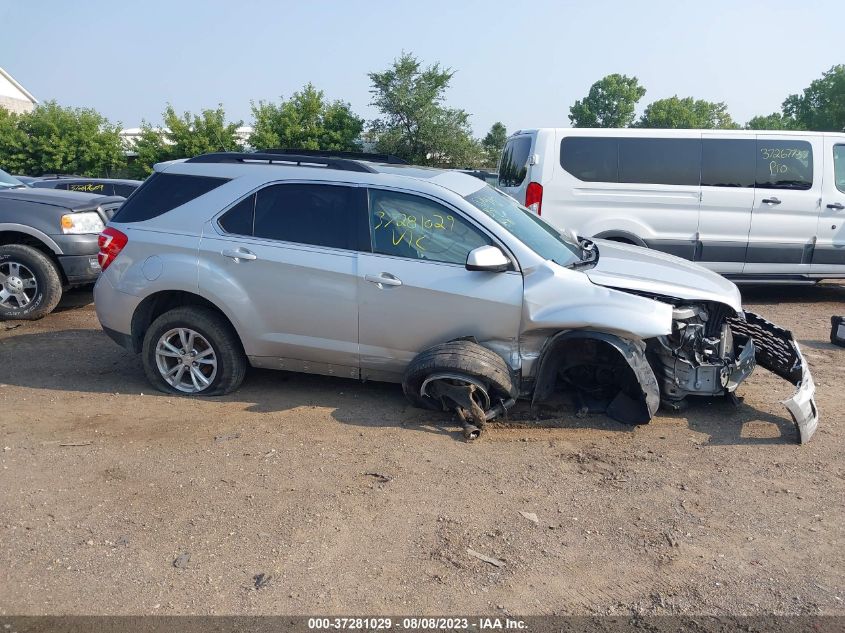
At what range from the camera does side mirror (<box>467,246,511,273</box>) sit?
15.6 feet

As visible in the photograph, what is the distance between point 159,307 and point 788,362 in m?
4.82

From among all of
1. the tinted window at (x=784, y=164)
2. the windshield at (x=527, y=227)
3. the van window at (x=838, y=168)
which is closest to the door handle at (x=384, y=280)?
the windshield at (x=527, y=227)

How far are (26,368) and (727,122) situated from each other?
263 ft

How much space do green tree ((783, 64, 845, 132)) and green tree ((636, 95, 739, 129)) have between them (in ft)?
47.8

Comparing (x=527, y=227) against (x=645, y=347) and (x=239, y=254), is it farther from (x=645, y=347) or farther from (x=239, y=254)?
(x=239, y=254)

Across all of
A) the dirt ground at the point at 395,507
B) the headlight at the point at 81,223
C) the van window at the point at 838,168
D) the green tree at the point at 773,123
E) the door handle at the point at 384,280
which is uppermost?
the green tree at the point at 773,123

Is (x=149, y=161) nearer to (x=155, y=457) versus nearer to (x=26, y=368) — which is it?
(x=26, y=368)

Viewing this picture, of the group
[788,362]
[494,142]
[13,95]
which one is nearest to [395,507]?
[788,362]

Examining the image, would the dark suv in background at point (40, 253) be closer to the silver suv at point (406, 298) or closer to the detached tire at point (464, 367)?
the silver suv at point (406, 298)

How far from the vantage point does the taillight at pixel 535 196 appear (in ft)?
29.3

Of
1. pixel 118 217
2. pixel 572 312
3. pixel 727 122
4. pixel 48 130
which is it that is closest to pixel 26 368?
pixel 118 217

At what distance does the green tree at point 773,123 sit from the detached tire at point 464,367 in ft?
194

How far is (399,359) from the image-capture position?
5164mm

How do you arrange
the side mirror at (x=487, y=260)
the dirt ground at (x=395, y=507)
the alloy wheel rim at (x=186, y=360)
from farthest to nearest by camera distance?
1. the alloy wheel rim at (x=186, y=360)
2. the side mirror at (x=487, y=260)
3. the dirt ground at (x=395, y=507)
